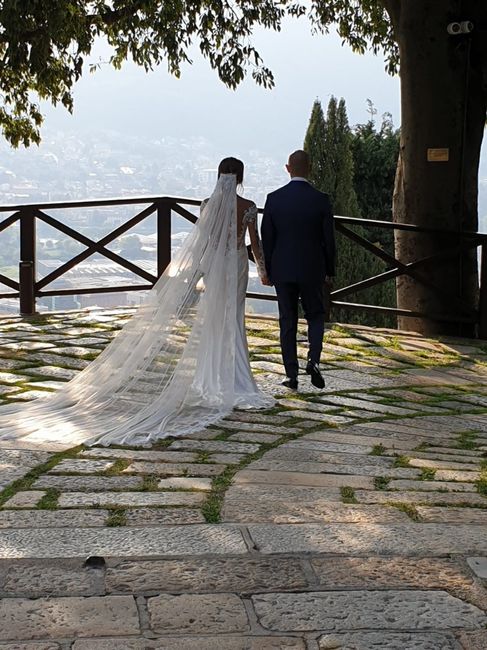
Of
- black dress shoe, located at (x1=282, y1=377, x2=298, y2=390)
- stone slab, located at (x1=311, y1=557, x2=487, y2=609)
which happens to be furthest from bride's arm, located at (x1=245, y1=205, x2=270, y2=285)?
stone slab, located at (x1=311, y1=557, x2=487, y2=609)

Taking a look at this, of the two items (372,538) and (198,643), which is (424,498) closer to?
(372,538)

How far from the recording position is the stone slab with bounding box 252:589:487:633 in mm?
3059

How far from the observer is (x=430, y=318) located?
11867mm

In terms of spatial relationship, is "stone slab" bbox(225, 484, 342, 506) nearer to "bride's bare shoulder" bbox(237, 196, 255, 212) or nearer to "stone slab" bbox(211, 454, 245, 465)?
"stone slab" bbox(211, 454, 245, 465)

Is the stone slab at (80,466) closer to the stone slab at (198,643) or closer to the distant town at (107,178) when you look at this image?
the stone slab at (198,643)

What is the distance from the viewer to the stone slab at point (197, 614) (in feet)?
9.89

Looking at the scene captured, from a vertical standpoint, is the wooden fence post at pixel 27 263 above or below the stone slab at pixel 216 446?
above

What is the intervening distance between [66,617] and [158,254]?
9.80 metres

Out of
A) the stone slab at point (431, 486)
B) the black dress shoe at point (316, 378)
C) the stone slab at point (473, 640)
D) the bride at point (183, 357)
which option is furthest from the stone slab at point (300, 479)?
the black dress shoe at point (316, 378)

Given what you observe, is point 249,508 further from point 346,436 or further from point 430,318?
point 430,318

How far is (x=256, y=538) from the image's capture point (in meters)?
3.89

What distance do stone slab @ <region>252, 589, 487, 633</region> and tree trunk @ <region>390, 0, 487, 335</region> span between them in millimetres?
8608

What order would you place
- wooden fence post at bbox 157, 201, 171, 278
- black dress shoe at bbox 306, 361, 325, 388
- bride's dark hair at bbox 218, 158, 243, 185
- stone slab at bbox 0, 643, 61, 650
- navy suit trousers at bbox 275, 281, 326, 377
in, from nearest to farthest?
1. stone slab at bbox 0, 643, 61, 650
2. bride's dark hair at bbox 218, 158, 243, 185
3. black dress shoe at bbox 306, 361, 325, 388
4. navy suit trousers at bbox 275, 281, 326, 377
5. wooden fence post at bbox 157, 201, 171, 278

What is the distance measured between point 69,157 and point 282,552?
Result: 41.2 m
